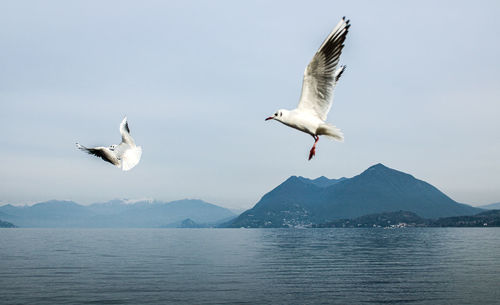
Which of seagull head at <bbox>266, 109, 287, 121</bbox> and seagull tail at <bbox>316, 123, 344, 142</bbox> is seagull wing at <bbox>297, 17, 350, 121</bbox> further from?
seagull head at <bbox>266, 109, 287, 121</bbox>

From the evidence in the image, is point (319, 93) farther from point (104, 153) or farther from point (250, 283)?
point (250, 283)

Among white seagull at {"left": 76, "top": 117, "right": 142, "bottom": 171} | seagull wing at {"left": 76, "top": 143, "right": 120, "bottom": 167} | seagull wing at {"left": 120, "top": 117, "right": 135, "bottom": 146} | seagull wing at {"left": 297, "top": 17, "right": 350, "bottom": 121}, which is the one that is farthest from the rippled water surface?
seagull wing at {"left": 297, "top": 17, "right": 350, "bottom": 121}

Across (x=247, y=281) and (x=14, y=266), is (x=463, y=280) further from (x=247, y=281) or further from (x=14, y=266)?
(x=14, y=266)

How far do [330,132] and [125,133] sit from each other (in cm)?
1146

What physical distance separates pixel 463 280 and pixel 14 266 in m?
75.8

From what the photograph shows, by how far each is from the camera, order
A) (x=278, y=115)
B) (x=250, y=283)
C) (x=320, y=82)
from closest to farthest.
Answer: (x=278, y=115) < (x=320, y=82) < (x=250, y=283)

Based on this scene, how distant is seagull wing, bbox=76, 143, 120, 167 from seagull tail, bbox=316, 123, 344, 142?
9.21 m

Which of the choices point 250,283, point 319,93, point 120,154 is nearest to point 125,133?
point 120,154

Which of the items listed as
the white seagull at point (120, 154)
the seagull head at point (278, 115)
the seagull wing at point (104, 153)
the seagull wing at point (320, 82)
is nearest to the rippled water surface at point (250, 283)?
the white seagull at point (120, 154)

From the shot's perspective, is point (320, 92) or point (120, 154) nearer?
point (320, 92)

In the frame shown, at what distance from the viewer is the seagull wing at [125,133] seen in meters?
20.6

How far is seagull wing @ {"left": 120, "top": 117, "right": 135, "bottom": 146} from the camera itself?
20.6 m

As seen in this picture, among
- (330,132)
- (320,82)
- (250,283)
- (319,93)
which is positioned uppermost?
(320,82)

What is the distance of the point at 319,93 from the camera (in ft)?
44.3
